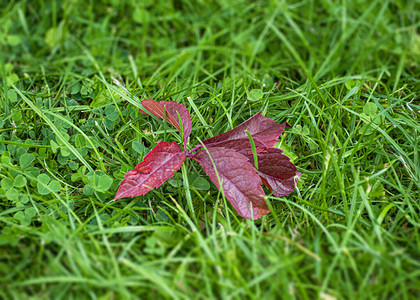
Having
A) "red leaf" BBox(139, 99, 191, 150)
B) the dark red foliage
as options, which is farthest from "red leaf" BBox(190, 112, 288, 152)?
"red leaf" BBox(139, 99, 191, 150)

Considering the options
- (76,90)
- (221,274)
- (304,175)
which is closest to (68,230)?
(221,274)

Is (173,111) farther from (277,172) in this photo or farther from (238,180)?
(277,172)

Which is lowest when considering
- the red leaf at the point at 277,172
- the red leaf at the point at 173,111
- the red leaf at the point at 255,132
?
the red leaf at the point at 277,172

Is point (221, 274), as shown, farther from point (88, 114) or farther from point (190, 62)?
point (190, 62)

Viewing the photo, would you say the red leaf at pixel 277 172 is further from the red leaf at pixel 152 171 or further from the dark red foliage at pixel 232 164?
the red leaf at pixel 152 171

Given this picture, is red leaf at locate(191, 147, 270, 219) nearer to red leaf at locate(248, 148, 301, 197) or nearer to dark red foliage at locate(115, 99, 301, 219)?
dark red foliage at locate(115, 99, 301, 219)

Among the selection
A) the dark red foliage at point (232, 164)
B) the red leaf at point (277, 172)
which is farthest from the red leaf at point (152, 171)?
the red leaf at point (277, 172)

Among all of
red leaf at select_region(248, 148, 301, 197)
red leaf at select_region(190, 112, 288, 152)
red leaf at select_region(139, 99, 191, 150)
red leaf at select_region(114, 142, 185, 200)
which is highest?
red leaf at select_region(139, 99, 191, 150)
